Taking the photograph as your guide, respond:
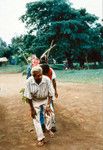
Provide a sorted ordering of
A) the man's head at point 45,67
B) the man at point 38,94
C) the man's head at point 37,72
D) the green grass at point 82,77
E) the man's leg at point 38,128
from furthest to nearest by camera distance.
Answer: the green grass at point 82,77
the man's head at point 45,67
the man's leg at point 38,128
the man at point 38,94
the man's head at point 37,72

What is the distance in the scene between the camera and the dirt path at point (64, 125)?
7148 millimetres

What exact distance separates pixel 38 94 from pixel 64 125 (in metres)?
2.07

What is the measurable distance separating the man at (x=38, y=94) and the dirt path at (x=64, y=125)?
1.48ft

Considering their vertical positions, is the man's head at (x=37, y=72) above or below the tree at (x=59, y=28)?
below

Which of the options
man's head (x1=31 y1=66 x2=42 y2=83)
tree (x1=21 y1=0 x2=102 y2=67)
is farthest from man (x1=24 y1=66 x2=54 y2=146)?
tree (x1=21 y1=0 x2=102 y2=67)

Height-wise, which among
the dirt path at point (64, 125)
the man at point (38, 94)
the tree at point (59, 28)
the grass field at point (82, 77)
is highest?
the tree at point (59, 28)

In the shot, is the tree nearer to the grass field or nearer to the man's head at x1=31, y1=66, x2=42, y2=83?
the grass field

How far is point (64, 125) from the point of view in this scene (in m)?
8.85

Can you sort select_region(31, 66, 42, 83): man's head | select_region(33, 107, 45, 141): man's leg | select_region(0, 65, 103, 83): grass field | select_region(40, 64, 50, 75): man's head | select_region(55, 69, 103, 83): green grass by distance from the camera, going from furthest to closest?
select_region(0, 65, 103, 83): grass field < select_region(55, 69, 103, 83): green grass < select_region(40, 64, 50, 75): man's head < select_region(33, 107, 45, 141): man's leg < select_region(31, 66, 42, 83): man's head

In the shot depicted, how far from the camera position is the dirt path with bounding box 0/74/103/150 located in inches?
281

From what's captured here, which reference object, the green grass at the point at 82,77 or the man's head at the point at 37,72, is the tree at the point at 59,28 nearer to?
the green grass at the point at 82,77

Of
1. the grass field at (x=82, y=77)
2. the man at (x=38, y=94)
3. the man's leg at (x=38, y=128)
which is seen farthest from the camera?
the grass field at (x=82, y=77)

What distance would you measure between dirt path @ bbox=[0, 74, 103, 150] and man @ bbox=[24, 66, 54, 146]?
45 centimetres

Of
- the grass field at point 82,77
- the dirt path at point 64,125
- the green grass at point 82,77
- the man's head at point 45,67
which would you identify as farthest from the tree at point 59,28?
the man's head at point 45,67
